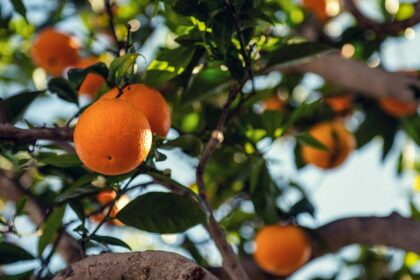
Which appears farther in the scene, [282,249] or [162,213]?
[282,249]

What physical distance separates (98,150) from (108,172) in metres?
0.05

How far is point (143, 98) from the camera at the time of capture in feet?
4.65

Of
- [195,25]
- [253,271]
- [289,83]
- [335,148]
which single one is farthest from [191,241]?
[195,25]

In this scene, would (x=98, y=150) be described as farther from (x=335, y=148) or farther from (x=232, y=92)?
(x=335, y=148)

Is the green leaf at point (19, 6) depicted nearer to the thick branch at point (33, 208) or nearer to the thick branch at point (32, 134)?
the thick branch at point (32, 134)

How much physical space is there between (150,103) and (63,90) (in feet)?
0.92

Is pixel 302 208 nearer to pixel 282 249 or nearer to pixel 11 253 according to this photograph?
pixel 282 249

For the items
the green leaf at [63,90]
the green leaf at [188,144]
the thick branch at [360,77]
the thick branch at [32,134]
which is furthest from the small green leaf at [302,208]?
the thick branch at [32,134]

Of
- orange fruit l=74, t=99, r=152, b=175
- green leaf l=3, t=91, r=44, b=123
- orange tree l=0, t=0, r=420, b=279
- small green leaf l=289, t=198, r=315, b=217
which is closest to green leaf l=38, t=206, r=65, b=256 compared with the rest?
orange tree l=0, t=0, r=420, b=279

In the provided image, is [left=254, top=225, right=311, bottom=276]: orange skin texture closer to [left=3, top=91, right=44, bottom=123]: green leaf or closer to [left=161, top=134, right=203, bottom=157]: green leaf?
[left=161, top=134, right=203, bottom=157]: green leaf

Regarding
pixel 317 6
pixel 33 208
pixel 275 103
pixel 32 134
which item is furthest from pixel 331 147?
pixel 32 134

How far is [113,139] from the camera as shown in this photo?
1.24 m

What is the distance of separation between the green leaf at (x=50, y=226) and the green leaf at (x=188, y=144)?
0.28 meters

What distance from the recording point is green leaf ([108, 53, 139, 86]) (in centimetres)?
138
